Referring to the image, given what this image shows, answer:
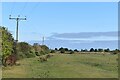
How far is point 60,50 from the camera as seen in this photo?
142 m

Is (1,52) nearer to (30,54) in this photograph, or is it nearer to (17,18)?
(17,18)

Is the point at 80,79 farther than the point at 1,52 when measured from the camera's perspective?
No

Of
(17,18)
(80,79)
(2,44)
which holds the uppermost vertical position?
(17,18)

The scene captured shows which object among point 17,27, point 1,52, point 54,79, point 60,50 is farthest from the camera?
point 60,50

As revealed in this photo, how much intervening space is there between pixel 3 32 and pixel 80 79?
1996 cm

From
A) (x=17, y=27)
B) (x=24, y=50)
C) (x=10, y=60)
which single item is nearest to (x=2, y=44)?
(x=10, y=60)

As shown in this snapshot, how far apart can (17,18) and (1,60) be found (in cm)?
3297

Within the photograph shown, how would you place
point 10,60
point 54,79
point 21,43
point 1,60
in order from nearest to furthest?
point 54,79 → point 1,60 → point 10,60 → point 21,43

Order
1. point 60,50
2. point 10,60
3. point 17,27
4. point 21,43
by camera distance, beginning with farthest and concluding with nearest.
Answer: point 60,50, point 21,43, point 17,27, point 10,60

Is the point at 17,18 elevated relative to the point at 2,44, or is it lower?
elevated

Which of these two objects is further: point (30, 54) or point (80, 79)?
point (30, 54)

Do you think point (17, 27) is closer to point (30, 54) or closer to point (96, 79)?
point (30, 54)

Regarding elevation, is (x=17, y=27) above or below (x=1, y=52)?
above

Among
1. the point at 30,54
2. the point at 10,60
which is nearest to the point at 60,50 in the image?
the point at 30,54
